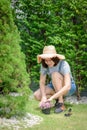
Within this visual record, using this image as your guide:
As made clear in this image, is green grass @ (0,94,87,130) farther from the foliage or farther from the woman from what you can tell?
the foliage

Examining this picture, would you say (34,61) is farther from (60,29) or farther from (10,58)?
(10,58)

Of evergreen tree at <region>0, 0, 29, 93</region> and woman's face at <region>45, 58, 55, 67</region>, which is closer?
woman's face at <region>45, 58, 55, 67</region>

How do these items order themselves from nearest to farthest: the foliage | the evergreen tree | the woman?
the woman → the evergreen tree → the foliage

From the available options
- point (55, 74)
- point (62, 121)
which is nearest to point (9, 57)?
point (55, 74)

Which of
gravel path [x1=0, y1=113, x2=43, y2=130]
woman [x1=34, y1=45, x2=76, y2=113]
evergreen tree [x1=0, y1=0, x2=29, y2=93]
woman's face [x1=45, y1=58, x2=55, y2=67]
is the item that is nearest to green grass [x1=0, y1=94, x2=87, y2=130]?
gravel path [x1=0, y1=113, x2=43, y2=130]

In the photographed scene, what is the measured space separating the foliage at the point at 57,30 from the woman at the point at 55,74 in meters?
1.90

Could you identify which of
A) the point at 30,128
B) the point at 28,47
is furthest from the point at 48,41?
the point at 30,128

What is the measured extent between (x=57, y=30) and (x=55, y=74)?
2.61 metres

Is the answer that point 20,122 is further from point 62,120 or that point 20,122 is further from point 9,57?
point 9,57

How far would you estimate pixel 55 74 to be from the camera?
6688 mm

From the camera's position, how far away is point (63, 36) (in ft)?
29.9

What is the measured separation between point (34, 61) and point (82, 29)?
1645mm

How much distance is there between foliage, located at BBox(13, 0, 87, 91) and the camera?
29.3ft

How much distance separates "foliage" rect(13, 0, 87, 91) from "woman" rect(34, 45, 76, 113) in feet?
6.22
